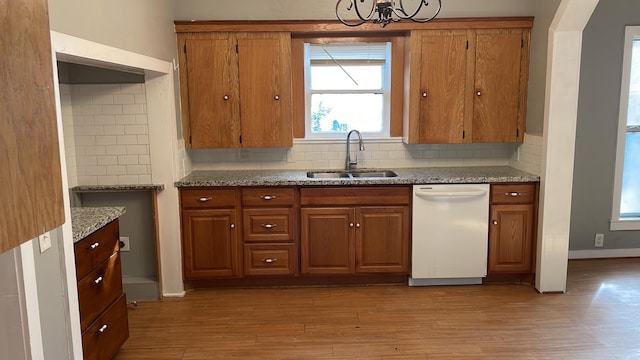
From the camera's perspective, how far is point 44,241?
6.24 ft

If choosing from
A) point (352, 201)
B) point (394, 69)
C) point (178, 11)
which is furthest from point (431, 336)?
point (178, 11)

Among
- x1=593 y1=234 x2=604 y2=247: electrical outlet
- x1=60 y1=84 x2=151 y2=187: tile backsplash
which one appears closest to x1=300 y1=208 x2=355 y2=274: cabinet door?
x1=60 y1=84 x2=151 y2=187: tile backsplash

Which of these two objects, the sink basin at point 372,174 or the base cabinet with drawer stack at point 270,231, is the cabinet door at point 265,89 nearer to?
the base cabinet with drawer stack at point 270,231

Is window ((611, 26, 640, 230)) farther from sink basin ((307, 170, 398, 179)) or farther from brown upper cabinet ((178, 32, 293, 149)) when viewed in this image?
brown upper cabinet ((178, 32, 293, 149))

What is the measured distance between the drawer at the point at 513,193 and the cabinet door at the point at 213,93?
2111 millimetres

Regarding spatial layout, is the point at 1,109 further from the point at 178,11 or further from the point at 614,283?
the point at 614,283

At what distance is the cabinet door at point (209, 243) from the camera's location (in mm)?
3721

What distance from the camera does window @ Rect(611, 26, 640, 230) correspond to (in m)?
4.19

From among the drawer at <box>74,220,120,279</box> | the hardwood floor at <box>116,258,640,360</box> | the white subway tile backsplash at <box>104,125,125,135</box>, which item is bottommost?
the hardwood floor at <box>116,258,640,360</box>

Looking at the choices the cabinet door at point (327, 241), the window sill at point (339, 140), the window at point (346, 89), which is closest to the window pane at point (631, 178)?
the window sill at point (339, 140)

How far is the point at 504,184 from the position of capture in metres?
3.71

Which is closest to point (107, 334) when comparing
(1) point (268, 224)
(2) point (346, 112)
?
(1) point (268, 224)

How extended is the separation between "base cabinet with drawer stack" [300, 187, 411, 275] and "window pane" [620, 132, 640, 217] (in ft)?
7.52

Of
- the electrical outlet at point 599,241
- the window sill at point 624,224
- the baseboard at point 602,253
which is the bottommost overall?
the baseboard at point 602,253
